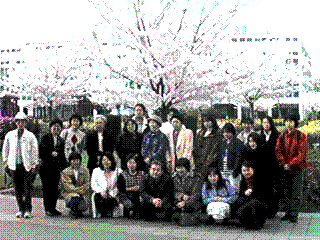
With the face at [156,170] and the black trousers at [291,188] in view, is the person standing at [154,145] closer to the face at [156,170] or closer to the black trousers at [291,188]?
the face at [156,170]

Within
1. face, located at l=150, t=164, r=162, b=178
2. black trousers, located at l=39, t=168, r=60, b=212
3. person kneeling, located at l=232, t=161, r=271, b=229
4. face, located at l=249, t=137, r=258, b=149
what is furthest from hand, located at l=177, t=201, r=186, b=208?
black trousers, located at l=39, t=168, r=60, b=212

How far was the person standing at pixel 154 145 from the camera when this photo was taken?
29.1ft

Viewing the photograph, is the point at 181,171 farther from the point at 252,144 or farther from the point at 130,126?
the point at 130,126

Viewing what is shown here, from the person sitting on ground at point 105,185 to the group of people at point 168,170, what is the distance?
0.05 feet

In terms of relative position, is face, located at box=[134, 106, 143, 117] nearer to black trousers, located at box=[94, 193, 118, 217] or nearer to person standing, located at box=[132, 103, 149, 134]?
person standing, located at box=[132, 103, 149, 134]

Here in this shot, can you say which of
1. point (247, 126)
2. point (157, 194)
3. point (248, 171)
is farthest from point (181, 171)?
point (247, 126)

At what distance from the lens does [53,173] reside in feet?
30.0

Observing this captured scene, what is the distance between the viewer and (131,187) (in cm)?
866

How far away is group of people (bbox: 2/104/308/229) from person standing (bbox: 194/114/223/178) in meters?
0.02

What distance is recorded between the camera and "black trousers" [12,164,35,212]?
8.66 meters

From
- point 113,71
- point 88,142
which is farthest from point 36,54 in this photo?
point 88,142

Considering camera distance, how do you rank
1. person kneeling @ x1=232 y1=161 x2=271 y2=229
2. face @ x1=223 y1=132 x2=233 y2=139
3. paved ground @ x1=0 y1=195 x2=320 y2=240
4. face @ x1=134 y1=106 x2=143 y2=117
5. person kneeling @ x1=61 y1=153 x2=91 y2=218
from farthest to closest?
face @ x1=134 y1=106 x2=143 y2=117 < person kneeling @ x1=61 y1=153 x2=91 y2=218 < face @ x1=223 y1=132 x2=233 y2=139 < person kneeling @ x1=232 y1=161 x2=271 y2=229 < paved ground @ x1=0 y1=195 x2=320 y2=240

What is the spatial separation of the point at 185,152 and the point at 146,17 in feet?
23.1

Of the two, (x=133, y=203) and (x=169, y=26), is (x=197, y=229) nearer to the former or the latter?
(x=133, y=203)
